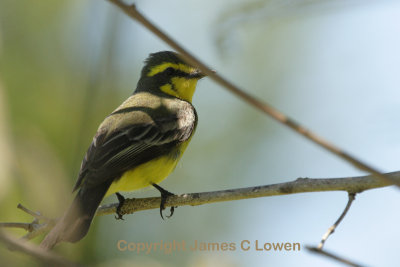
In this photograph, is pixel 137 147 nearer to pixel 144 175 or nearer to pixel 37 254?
pixel 144 175

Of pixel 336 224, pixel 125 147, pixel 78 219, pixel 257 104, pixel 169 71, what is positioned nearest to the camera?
pixel 257 104

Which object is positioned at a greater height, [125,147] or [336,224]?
[125,147]

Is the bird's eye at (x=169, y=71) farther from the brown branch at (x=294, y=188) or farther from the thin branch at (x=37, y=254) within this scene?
the thin branch at (x=37, y=254)

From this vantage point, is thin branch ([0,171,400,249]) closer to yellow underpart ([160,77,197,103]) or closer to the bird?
the bird

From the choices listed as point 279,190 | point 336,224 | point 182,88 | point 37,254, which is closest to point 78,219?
point 279,190

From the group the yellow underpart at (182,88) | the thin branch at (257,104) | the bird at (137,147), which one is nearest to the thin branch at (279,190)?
the bird at (137,147)

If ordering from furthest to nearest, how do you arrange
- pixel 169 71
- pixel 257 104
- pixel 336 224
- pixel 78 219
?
pixel 169 71, pixel 78 219, pixel 336 224, pixel 257 104

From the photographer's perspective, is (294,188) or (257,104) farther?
(294,188)

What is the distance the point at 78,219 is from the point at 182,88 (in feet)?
9.24

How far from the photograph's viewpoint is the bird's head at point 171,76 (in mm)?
6805

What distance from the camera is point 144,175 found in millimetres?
5426

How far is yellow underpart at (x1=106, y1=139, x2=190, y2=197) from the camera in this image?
17.2 ft

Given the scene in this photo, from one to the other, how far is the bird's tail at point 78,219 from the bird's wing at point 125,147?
104 mm

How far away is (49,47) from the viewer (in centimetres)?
794
